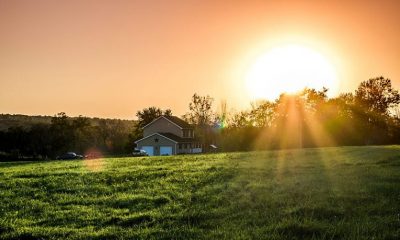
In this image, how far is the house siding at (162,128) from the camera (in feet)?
302

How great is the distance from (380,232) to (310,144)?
56036mm

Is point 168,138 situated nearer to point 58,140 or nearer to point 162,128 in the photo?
point 162,128

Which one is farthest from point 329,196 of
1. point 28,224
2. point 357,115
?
point 357,115

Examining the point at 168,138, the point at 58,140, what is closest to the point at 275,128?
the point at 168,138

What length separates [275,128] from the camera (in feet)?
219

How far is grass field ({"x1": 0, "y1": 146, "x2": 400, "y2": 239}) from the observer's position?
10.4m

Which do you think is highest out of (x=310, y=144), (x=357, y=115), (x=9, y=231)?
(x=357, y=115)

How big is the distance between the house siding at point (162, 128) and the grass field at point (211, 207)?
6967 centimetres

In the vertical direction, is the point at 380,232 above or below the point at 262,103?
below

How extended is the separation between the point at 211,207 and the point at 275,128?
5448 cm

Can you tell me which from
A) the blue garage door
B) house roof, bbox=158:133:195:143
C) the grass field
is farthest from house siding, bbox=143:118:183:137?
the grass field

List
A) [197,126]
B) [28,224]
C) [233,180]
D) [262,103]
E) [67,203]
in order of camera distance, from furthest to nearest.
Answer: [197,126]
[262,103]
[233,180]
[67,203]
[28,224]

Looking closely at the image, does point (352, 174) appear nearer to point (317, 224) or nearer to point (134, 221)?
point (317, 224)

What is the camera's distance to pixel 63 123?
9431 centimetres
